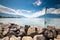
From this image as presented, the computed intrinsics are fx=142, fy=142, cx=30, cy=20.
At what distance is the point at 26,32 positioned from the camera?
2781 millimetres

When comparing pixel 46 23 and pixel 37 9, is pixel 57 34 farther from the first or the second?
pixel 37 9

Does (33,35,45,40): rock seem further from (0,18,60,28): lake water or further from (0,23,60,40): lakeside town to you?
(0,18,60,28): lake water

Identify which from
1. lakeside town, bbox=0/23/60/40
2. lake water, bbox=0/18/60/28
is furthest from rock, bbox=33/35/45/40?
lake water, bbox=0/18/60/28

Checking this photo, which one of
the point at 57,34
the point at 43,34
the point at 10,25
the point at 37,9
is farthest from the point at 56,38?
the point at 10,25

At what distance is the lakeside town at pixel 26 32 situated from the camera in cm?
272

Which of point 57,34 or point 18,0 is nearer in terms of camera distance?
point 57,34

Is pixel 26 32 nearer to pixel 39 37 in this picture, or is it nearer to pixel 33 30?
pixel 33 30

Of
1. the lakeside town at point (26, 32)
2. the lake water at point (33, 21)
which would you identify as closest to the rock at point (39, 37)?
the lakeside town at point (26, 32)

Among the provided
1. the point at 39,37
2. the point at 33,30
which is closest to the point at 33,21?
the point at 33,30

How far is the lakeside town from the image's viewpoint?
2.72 m

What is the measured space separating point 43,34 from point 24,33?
1.21 ft

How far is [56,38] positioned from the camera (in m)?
2.69

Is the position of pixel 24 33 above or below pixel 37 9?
below

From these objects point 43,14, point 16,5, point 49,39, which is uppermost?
point 16,5
